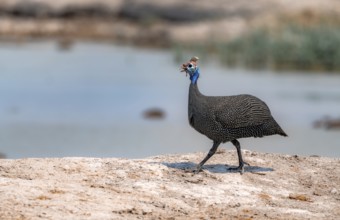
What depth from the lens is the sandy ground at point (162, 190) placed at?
923cm

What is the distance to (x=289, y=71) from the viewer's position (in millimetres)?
31578

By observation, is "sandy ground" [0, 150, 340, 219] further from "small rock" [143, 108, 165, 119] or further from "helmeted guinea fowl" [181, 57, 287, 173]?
"small rock" [143, 108, 165, 119]

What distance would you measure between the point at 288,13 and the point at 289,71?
785 cm

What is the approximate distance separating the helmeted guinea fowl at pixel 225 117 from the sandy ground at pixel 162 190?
39cm

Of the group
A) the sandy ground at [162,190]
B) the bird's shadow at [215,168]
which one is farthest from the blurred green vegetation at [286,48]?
the sandy ground at [162,190]

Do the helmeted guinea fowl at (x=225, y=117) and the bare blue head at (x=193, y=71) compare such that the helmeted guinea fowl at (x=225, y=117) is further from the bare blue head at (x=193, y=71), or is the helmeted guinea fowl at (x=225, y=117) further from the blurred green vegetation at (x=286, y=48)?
the blurred green vegetation at (x=286, y=48)

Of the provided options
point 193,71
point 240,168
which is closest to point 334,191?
point 240,168

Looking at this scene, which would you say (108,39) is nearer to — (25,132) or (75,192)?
(25,132)

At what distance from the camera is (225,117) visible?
1038 cm

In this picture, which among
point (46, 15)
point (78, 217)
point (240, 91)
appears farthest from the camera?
point (46, 15)

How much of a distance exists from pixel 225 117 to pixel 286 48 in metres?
24.0

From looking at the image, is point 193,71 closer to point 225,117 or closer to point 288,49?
point 225,117

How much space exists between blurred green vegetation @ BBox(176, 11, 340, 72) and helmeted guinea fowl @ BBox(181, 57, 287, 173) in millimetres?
21661

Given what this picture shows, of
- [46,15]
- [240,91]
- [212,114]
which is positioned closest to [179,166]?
[212,114]
